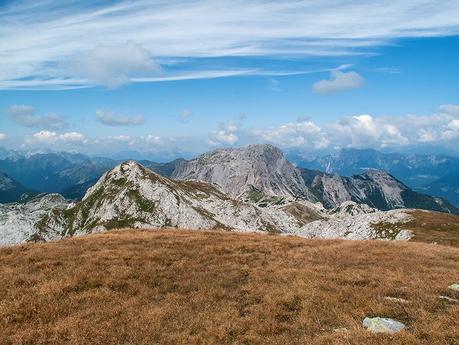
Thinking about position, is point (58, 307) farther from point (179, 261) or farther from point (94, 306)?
point (179, 261)

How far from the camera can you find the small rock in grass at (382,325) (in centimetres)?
1453

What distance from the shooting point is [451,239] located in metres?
112

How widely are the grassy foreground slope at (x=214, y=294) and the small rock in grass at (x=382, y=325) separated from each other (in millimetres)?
421

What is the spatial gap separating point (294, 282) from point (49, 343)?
39.2 ft

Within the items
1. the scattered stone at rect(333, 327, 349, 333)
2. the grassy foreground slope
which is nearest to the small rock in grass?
the grassy foreground slope

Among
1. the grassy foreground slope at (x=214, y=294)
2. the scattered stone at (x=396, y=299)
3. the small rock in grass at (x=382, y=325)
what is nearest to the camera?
the grassy foreground slope at (x=214, y=294)

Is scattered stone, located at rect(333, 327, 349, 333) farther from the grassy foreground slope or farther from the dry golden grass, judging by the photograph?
the dry golden grass

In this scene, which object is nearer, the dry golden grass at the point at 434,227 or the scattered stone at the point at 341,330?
the scattered stone at the point at 341,330

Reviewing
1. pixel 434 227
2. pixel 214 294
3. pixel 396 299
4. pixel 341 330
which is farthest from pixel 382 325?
pixel 434 227

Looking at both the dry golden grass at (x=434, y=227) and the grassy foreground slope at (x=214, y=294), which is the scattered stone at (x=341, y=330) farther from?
the dry golden grass at (x=434, y=227)

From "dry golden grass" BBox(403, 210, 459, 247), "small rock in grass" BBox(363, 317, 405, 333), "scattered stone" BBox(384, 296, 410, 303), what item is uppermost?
"small rock in grass" BBox(363, 317, 405, 333)

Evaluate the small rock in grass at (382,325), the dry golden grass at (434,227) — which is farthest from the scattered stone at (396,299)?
the dry golden grass at (434,227)

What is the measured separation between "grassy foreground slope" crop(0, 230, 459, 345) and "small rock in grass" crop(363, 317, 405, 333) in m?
0.42

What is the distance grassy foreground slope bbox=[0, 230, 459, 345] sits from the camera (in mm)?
14406
